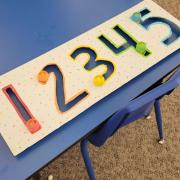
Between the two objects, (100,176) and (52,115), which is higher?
(52,115)

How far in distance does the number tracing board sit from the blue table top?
2 cm

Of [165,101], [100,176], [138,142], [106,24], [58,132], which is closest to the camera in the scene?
[58,132]

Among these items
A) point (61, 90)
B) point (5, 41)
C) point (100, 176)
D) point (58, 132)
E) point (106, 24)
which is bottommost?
point (100, 176)

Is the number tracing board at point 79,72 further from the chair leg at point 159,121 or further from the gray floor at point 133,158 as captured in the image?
the gray floor at point 133,158

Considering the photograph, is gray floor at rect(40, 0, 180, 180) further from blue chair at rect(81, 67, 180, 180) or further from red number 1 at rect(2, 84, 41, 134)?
red number 1 at rect(2, 84, 41, 134)

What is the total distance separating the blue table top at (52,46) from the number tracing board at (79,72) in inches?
1.0

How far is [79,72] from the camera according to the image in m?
1.00

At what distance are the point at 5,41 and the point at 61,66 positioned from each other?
0.23 meters

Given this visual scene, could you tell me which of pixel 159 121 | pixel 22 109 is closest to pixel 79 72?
pixel 22 109

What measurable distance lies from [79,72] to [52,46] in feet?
0.52

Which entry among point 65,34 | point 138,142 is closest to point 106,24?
point 65,34

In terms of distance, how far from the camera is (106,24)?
1.13m

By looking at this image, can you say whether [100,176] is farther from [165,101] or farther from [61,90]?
[61,90]

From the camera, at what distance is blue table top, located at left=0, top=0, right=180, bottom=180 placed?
2.72 feet
